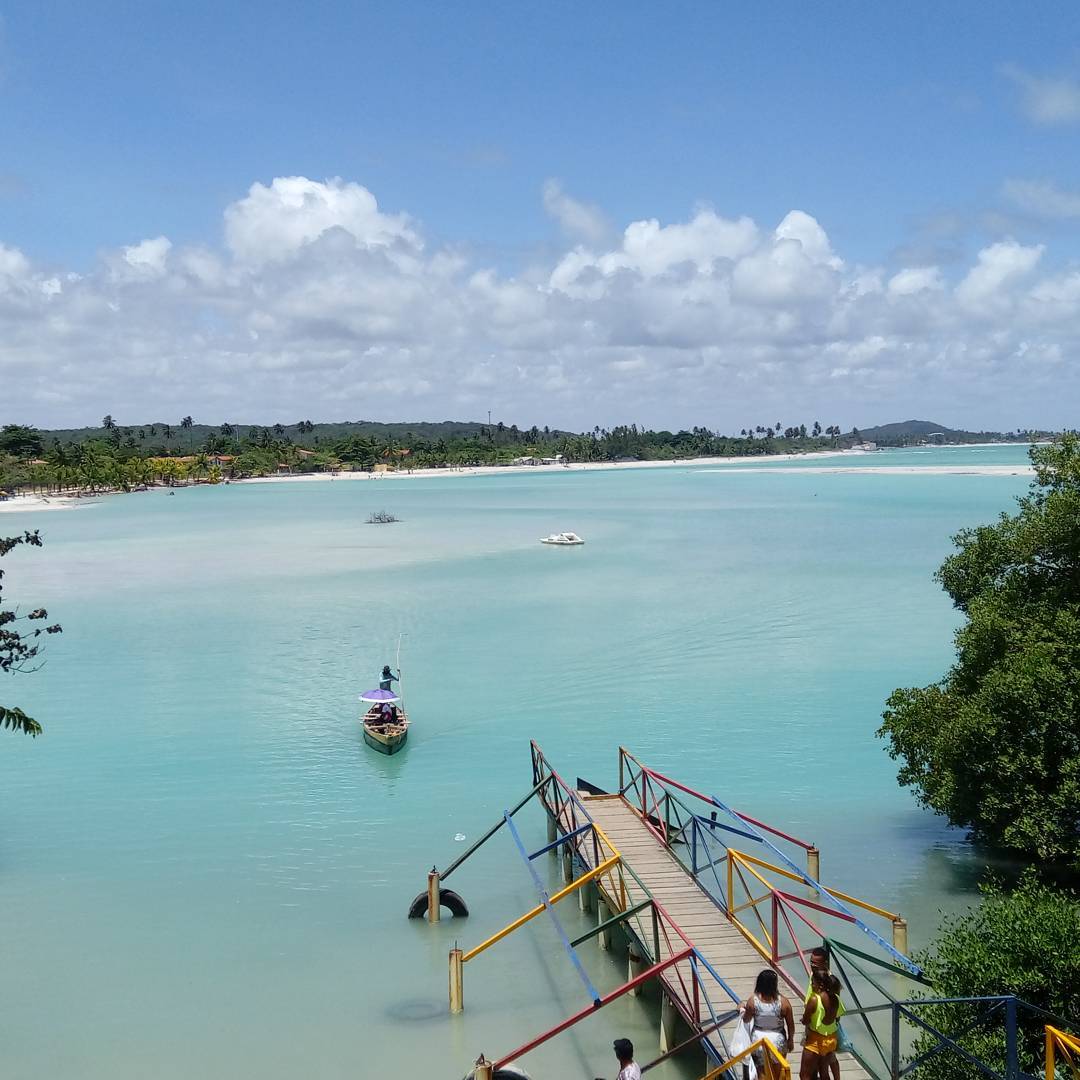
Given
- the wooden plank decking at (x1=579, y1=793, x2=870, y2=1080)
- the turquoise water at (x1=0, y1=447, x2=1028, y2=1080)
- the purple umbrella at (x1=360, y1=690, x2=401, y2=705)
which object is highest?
the purple umbrella at (x1=360, y1=690, x2=401, y2=705)

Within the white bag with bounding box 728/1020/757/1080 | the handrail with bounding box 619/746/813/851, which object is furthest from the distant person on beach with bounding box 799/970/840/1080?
the handrail with bounding box 619/746/813/851

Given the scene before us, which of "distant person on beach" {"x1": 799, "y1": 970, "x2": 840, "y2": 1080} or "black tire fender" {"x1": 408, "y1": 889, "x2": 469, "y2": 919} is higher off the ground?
"distant person on beach" {"x1": 799, "y1": 970, "x2": 840, "y2": 1080}

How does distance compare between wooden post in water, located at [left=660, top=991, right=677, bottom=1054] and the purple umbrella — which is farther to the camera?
the purple umbrella

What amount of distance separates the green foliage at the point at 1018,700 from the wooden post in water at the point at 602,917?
4706mm

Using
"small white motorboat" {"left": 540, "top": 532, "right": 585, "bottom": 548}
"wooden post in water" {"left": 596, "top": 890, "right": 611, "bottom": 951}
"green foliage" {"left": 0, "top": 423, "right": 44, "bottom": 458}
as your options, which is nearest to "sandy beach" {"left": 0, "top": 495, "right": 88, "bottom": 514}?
"green foliage" {"left": 0, "top": 423, "right": 44, "bottom": 458}

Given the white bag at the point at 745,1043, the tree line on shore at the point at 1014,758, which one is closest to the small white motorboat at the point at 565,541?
the tree line on shore at the point at 1014,758

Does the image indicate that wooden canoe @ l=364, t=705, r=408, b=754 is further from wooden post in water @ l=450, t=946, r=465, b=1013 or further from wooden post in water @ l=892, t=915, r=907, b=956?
wooden post in water @ l=892, t=915, r=907, b=956

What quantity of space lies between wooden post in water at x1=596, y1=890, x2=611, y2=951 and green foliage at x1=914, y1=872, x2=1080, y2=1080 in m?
5.56

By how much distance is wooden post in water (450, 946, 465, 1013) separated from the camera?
12.2 metres

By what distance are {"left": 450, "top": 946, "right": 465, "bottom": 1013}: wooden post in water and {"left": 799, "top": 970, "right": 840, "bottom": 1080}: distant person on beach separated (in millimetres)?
4844

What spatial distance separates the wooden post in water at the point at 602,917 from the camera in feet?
Result: 45.8

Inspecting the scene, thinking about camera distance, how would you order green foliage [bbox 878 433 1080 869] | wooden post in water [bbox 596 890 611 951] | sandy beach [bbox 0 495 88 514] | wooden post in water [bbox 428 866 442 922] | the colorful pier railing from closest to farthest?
the colorful pier railing, green foliage [bbox 878 433 1080 869], wooden post in water [bbox 596 890 611 951], wooden post in water [bbox 428 866 442 922], sandy beach [bbox 0 495 88 514]

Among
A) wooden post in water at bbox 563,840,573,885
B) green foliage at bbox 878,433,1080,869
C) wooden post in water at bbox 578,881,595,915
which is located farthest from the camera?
wooden post in water at bbox 563,840,573,885

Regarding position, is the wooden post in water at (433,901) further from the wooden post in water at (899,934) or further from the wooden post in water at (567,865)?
the wooden post in water at (899,934)
